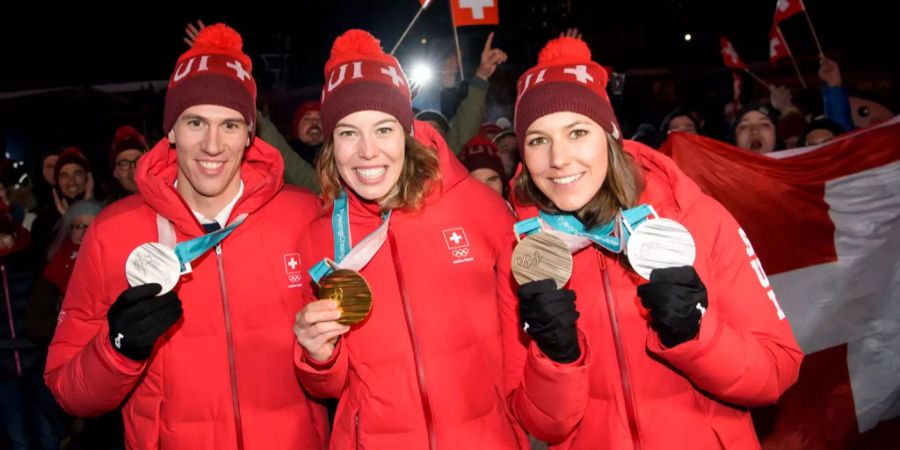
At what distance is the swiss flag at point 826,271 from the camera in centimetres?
471

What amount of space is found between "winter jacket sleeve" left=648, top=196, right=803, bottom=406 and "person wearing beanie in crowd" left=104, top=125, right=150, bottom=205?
5.50m

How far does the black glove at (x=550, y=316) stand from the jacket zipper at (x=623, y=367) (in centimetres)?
24

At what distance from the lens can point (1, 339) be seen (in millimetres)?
5973

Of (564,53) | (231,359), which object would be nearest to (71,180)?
(231,359)

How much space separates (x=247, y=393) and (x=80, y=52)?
26742 mm

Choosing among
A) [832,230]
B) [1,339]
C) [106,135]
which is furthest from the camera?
[106,135]

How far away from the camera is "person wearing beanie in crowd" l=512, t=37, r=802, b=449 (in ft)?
7.86

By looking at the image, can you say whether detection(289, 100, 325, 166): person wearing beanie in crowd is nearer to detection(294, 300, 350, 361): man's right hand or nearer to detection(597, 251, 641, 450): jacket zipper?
detection(294, 300, 350, 361): man's right hand

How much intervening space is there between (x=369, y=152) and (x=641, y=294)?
135 centimetres

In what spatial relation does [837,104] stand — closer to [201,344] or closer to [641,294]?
[641,294]

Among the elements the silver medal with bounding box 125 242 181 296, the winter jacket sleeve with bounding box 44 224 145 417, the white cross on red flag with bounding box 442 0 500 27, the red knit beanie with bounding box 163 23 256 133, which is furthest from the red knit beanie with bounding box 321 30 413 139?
the white cross on red flag with bounding box 442 0 500 27

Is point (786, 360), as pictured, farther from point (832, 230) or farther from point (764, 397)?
point (832, 230)

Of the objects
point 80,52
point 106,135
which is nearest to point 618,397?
point 106,135

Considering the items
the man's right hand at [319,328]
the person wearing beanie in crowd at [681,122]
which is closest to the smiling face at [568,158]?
the man's right hand at [319,328]
